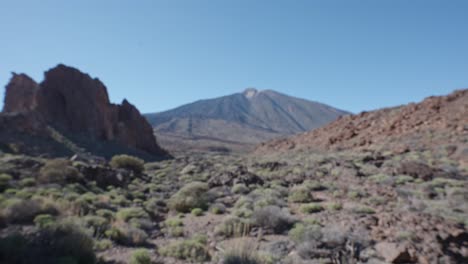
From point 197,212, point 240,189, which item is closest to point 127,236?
point 197,212

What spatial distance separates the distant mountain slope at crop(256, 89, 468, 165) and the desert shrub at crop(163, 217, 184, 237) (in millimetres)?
17044

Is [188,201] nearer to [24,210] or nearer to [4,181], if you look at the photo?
[24,210]

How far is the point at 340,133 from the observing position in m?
37.5

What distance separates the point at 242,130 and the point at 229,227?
380 ft

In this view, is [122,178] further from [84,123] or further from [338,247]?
[84,123]

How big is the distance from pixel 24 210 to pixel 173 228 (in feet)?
11.2

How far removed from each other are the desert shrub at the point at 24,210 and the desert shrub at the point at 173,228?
2721 millimetres

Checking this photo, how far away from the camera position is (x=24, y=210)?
7418 millimetres

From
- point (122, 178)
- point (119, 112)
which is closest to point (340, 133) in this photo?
point (119, 112)

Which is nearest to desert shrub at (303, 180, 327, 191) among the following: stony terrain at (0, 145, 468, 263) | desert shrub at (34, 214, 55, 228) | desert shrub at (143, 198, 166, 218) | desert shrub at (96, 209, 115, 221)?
stony terrain at (0, 145, 468, 263)

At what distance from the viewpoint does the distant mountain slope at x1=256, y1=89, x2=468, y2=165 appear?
2420cm

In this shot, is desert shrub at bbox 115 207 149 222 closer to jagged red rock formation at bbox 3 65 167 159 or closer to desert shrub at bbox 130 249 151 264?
desert shrub at bbox 130 249 151 264

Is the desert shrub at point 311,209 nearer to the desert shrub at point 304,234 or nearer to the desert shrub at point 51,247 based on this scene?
the desert shrub at point 304,234

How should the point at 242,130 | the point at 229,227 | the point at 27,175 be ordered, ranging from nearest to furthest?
the point at 229,227, the point at 27,175, the point at 242,130
